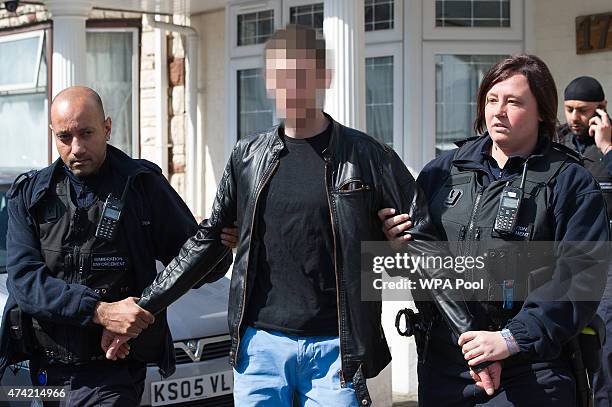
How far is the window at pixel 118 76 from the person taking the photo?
10734 mm

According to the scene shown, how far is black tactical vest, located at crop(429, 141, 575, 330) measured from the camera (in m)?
3.06

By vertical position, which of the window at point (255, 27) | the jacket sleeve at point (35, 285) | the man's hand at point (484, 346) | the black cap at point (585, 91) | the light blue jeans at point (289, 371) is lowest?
the light blue jeans at point (289, 371)

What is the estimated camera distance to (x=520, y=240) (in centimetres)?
306

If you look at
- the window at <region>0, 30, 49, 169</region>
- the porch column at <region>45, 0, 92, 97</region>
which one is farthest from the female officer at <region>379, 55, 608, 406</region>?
the window at <region>0, 30, 49, 169</region>

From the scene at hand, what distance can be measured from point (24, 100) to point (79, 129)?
29.2 feet

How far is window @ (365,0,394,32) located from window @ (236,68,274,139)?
5.00ft

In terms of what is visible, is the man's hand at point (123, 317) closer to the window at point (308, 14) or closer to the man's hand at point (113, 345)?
the man's hand at point (113, 345)

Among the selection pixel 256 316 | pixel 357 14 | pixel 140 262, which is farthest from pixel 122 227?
pixel 357 14

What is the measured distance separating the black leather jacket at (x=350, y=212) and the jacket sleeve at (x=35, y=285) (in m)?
0.64

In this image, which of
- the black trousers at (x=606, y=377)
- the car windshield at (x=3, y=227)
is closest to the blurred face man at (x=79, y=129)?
the car windshield at (x=3, y=227)

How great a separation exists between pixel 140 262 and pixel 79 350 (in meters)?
0.41

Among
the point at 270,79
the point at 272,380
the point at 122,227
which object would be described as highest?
the point at 270,79

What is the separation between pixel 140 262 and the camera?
3.68 metres

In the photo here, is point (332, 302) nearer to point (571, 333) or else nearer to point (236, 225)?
point (236, 225)
